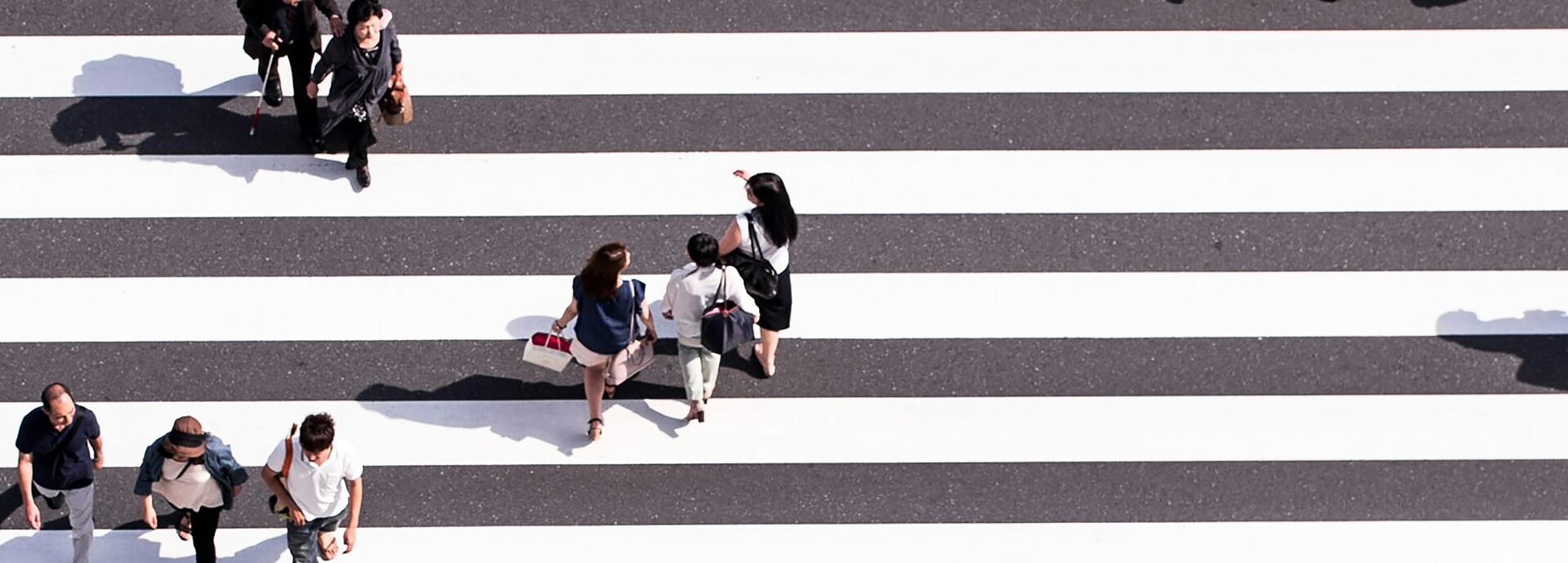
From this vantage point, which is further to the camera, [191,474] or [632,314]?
[632,314]

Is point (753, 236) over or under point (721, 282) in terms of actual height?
over

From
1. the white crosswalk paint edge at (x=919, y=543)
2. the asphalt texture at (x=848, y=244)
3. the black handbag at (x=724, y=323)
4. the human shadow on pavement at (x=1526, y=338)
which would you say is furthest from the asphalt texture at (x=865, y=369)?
the black handbag at (x=724, y=323)

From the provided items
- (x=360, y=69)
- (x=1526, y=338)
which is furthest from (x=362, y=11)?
(x=1526, y=338)

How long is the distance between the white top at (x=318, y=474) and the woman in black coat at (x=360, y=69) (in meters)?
1.82

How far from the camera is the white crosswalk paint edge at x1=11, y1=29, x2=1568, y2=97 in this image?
29.1 ft

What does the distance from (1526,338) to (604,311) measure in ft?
16.6

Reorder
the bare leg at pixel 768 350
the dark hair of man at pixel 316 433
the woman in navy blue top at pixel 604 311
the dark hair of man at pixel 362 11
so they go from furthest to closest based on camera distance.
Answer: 1. the bare leg at pixel 768 350
2. the dark hair of man at pixel 362 11
3. the woman in navy blue top at pixel 604 311
4. the dark hair of man at pixel 316 433

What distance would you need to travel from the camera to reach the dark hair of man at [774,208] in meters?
7.46

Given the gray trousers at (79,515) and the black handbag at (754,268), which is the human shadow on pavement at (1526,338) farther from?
the gray trousers at (79,515)

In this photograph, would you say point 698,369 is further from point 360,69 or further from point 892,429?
point 360,69

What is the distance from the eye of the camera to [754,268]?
25.2 ft

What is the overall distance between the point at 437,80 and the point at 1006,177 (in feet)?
10.6

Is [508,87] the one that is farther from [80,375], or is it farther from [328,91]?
[80,375]

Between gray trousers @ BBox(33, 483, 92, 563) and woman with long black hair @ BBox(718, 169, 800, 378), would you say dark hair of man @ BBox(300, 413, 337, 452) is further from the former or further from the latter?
woman with long black hair @ BBox(718, 169, 800, 378)
